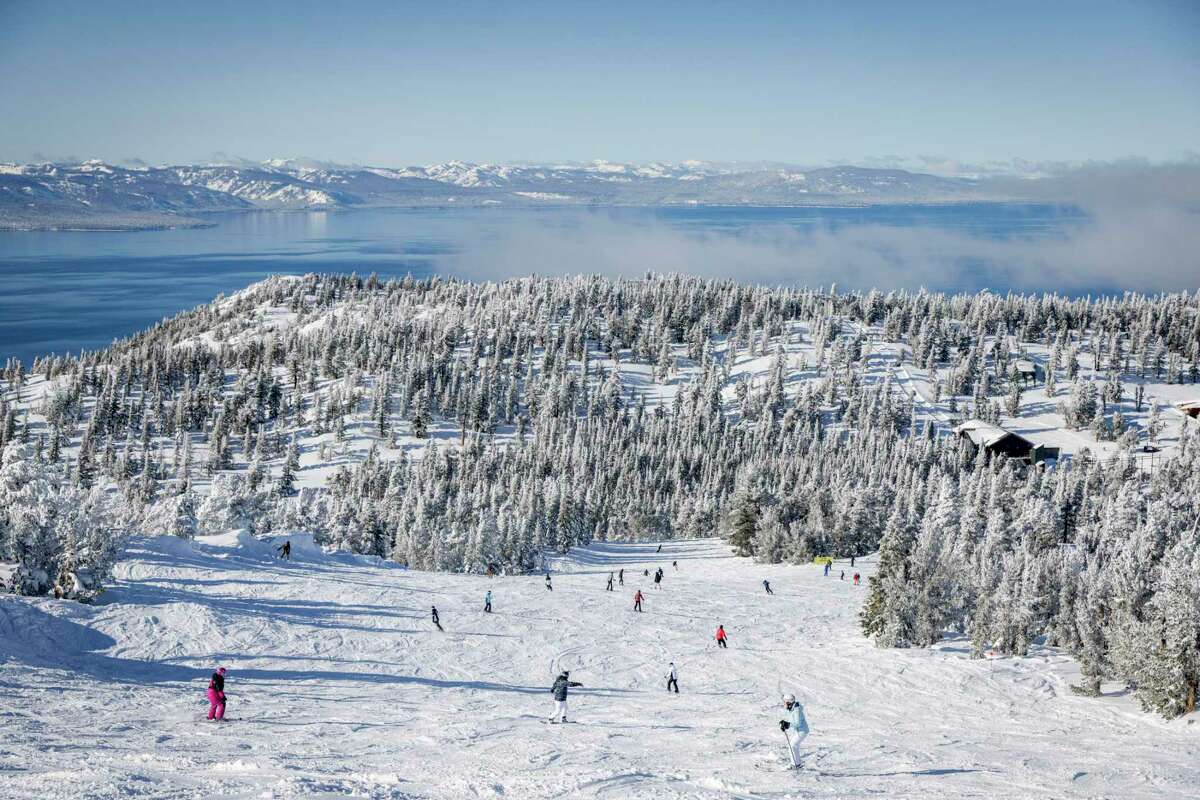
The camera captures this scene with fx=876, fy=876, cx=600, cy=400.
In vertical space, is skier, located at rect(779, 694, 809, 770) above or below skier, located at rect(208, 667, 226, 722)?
above

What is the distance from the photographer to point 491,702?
95.8ft

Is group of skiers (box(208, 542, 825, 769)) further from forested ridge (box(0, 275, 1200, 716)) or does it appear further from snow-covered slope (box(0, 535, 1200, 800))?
forested ridge (box(0, 275, 1200, 716))

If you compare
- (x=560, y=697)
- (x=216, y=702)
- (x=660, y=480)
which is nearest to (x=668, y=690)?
(x=560, y=697)

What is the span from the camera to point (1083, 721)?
98.9 feet

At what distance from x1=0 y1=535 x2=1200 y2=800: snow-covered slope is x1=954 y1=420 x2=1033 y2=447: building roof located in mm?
116819

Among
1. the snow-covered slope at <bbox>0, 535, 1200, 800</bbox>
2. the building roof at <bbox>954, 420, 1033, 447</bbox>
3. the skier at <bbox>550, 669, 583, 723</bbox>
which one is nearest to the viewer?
the snow-covered slope at <bbox>0, 535, 1200, 800</bbox>

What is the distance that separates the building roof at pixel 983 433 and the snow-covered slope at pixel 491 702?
117 meters

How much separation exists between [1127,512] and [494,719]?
3195 inches

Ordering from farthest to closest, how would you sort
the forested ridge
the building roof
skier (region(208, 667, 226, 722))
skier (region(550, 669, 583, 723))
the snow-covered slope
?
the building roof
the forested ridge
skier (region(550, 669, 583, 723))
skier (region(208, 667, 226, 722))
the snow-covered slope

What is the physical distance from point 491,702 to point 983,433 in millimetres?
149496

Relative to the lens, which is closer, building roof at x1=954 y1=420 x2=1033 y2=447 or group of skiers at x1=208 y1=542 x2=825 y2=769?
group of skiers at x1=208 y1=542 x2=825 y2=769

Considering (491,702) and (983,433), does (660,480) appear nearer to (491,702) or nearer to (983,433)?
(983,433)

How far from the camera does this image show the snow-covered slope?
64.2 feet

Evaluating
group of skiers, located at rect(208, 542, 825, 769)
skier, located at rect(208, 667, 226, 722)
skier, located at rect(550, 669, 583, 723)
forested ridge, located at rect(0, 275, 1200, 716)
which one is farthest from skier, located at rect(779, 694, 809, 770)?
forested ridge, located at rect(0, 275, 1200, 716)
